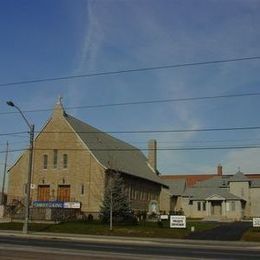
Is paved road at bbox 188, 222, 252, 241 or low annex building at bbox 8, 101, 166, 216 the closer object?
paved road at bbox 188, 222, 252, 241

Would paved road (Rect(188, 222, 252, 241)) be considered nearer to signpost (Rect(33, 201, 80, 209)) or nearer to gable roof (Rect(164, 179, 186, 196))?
signpost (Rect(33, 201, 80, 209))

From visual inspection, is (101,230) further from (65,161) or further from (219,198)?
(219,198)

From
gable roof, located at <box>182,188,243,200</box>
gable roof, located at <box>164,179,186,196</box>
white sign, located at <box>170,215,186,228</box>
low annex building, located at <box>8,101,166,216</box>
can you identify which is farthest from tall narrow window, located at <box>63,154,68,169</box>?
gable roof, located at <box>164,179,186,196</box>

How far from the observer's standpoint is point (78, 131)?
6700cm

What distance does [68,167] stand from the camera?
65312mm

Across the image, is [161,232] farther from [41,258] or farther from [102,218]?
[41,258]

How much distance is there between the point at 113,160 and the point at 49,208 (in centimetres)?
1519

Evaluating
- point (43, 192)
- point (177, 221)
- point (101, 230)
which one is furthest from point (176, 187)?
point (101, 230)

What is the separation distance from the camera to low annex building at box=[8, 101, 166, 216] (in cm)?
6300

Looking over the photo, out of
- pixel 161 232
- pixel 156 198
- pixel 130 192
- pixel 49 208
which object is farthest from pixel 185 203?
pixel 161 232

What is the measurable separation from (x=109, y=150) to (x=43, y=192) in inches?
422

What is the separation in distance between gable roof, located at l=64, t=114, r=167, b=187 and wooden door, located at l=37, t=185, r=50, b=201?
7385 mm

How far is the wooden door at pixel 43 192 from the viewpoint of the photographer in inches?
2601

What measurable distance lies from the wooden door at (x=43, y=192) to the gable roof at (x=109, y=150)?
7.38 metres
